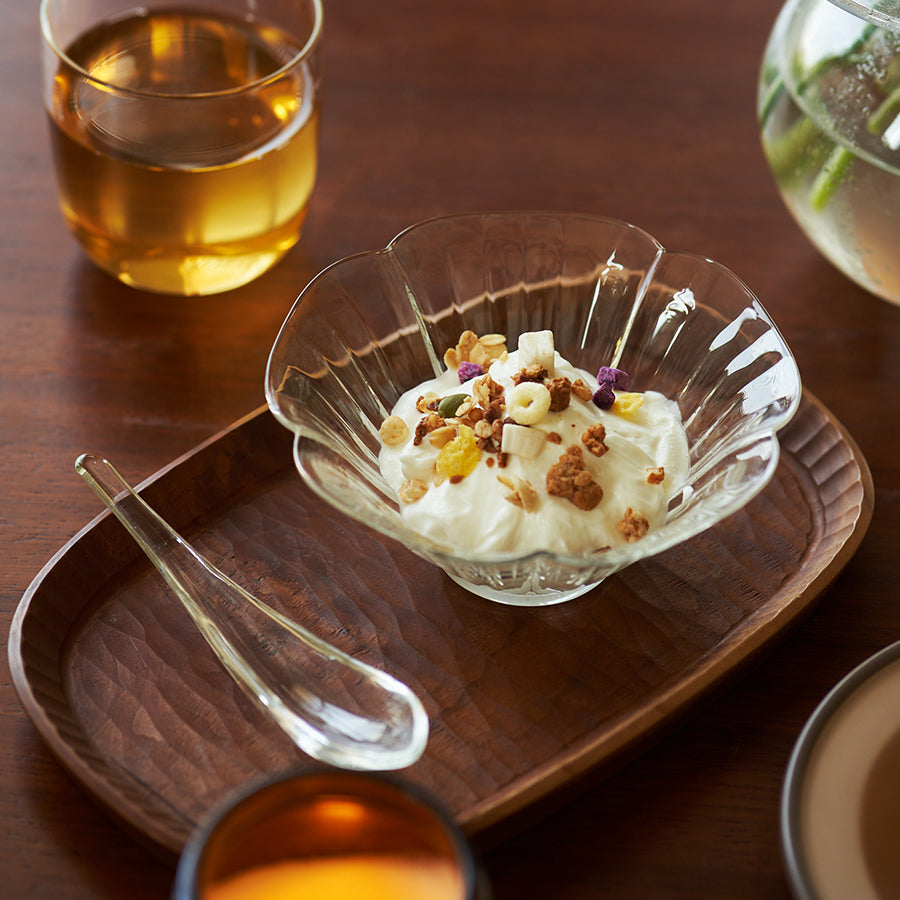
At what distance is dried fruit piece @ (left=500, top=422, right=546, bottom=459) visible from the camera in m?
0.99

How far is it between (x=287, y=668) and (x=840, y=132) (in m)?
0.81

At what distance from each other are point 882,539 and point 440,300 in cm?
53

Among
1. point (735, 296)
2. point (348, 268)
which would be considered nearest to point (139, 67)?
point (348, 268)

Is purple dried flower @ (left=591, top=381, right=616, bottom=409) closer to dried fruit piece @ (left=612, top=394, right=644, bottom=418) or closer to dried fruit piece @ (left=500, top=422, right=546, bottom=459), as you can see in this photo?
dried fruit piece @ (left=612, top=394, right=644, bottom=418)

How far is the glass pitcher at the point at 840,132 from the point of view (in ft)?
3.81

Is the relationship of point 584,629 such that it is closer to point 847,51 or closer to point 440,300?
point 440,300

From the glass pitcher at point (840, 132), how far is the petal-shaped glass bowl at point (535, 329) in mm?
187

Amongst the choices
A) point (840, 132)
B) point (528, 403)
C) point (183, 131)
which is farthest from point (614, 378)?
point (183, 131)

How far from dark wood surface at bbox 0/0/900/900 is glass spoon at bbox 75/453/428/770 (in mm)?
116

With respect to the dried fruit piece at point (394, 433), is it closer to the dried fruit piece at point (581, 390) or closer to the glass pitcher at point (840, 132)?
the dried fruit piece at point (581, 390)

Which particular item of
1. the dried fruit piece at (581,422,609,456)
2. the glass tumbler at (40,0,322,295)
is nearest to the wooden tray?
the dried fruit piece at (581,422,609,456)

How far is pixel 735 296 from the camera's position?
3.73 ft

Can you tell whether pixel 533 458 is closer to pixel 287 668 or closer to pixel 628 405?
pixel 628 405

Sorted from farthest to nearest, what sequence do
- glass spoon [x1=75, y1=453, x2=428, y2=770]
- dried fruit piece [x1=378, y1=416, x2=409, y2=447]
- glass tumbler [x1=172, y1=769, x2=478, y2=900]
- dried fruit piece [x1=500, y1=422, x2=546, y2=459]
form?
dried fruit piece [x1=378, y1=416, x2=409, y2=447], dried fruit piece [x1=500, y1=422, x2=546, y2=459], glass spoon [x1=75, y1=453, x2=428, y2=770], glass tumbler [x1=172, y1=769, x2=478, y2=900]
